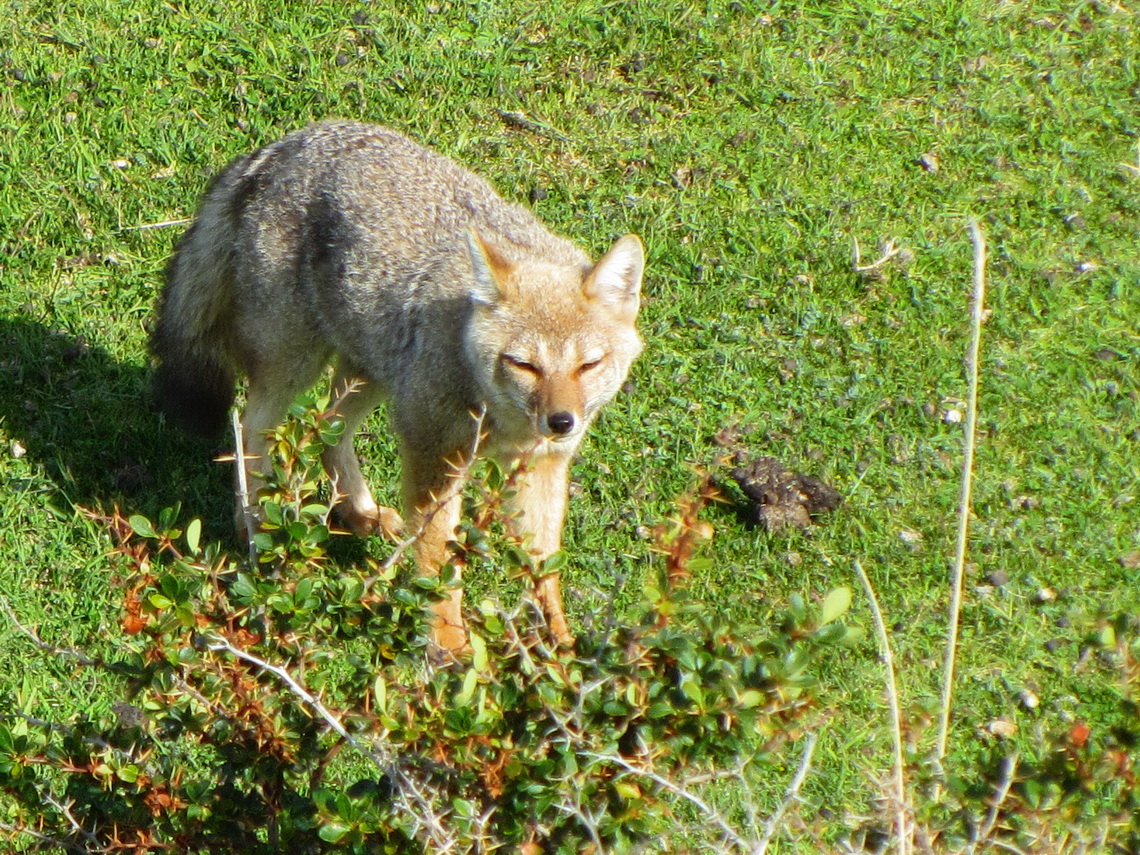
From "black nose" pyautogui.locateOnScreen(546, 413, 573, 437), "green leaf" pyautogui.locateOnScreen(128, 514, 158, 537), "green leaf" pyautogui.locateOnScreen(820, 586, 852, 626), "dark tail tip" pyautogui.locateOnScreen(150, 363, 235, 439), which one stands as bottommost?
"dark tail tip" pyautogui.locateOnScreen(150, 363, 235, 439)

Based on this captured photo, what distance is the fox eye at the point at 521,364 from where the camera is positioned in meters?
4.97

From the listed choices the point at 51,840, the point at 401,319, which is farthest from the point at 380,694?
the point at 401,319

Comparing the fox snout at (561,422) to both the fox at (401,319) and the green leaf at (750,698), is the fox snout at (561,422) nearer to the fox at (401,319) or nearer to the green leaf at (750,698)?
the fox at (401,319)

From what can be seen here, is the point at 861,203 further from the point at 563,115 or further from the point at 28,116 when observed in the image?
the point at 28,116

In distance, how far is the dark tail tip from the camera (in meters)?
5.84

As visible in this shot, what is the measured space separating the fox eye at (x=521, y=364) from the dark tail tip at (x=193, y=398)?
1609mm

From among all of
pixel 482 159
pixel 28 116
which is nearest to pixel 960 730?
pixel 482 159

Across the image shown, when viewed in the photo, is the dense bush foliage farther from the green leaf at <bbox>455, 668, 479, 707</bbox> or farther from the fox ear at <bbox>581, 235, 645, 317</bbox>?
the fox ear at <bbox>581, 235, 645, 317</bbox>

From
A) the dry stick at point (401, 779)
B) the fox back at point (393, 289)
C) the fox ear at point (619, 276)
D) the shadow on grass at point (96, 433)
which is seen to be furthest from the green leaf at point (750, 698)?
the shadow on grass at point (96, 433)

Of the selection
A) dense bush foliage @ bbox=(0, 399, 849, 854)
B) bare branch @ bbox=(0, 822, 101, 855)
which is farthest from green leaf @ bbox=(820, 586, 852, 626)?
bare branch @ bbox=(0, 822, 101, 855)

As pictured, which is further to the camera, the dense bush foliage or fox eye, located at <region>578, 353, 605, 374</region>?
fox eye, located at <region>578, 353, 605, 374</region>

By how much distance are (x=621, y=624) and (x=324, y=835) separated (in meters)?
0.77

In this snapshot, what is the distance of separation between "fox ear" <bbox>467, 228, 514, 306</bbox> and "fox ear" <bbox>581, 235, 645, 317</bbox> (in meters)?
0.33

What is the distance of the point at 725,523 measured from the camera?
19.4ft
